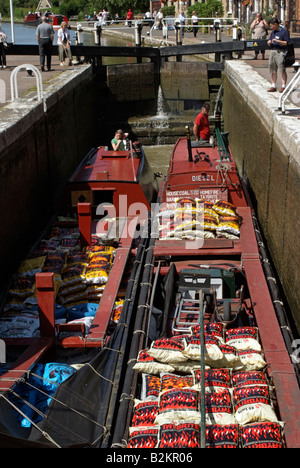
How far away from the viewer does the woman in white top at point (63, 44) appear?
19.5 m

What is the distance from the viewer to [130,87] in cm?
2130

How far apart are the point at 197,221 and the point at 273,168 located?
256cm

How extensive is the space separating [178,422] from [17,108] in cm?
807

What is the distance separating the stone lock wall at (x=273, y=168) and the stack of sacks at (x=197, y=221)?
0.83 metres

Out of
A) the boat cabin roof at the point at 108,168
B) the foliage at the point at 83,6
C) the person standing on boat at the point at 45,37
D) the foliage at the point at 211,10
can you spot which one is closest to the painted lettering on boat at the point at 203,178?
the boat cabin roof at the point at 108,168

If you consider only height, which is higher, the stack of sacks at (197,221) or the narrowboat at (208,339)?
the stack of sacks at (197,221)

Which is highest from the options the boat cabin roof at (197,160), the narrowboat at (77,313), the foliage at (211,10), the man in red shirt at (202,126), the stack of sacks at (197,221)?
the foliage at (211,10)

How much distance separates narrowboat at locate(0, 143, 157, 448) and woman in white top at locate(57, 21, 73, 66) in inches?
343

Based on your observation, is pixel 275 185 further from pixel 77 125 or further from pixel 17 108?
pixel 77 125

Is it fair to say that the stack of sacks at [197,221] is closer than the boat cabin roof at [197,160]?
Yes

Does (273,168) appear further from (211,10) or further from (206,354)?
(211,10)

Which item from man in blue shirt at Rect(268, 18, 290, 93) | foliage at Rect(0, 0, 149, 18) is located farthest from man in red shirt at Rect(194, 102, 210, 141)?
foliage at Rect(0, 0, 149, 18)

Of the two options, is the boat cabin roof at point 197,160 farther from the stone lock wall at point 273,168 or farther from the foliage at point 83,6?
the foliage at point 83,6
